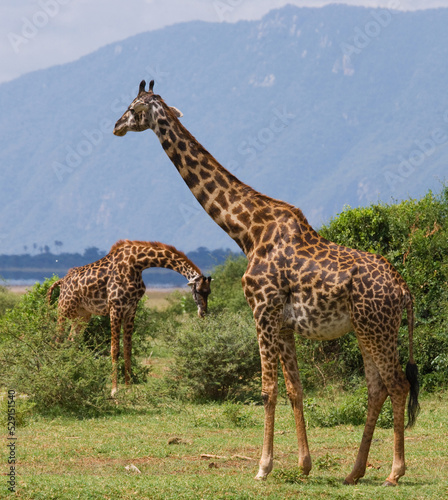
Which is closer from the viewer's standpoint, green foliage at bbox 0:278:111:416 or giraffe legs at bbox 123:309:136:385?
green foliage at bbox 0:278:111:416

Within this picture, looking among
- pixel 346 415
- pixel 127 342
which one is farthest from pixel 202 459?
pixel 127 342

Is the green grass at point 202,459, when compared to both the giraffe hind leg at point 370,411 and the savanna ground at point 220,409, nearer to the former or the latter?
the savanna ground at point 220,409

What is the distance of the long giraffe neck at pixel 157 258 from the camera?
16.0 meters

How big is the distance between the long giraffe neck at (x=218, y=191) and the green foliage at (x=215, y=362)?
5909 millimetres

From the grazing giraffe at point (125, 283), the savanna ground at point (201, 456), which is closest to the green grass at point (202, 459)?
the savanna ground at point (201, 456)

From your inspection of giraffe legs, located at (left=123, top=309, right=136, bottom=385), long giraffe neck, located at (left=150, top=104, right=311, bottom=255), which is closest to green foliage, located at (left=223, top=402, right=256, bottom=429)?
giraffe legs, located at (left=123, top=309, right=136, bottom=385)

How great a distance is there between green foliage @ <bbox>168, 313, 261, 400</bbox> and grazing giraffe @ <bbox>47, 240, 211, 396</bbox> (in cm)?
102

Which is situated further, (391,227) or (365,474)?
(391,227)

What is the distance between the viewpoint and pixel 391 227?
17.2 m

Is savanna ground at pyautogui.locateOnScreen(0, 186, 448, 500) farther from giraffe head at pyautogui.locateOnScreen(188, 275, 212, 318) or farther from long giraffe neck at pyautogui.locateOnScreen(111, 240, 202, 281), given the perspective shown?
long giraffe neck at pyautogui.locateOnScreen(111, 240, 202, 281)

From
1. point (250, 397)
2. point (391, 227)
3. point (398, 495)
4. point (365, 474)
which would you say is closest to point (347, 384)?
point (250, 397)

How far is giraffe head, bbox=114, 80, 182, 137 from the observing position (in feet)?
31.2

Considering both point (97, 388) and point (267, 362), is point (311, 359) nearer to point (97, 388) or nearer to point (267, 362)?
point (97, 388)

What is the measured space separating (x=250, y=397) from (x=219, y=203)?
656 cm
